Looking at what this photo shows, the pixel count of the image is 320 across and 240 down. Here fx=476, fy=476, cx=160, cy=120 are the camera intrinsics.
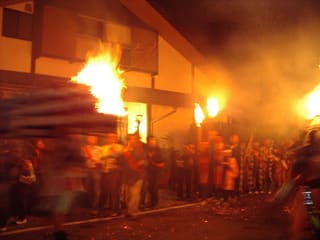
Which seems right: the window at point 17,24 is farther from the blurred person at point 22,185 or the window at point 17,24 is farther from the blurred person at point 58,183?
the blurred person at point 58,183

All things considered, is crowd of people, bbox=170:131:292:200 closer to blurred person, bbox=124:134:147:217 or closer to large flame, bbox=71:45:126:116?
large flame, bbox=71:45:126:116

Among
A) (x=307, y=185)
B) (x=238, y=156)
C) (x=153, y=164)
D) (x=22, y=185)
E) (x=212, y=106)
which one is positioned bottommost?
(x=22, y=185)

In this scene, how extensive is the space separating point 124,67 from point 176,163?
3.50 m

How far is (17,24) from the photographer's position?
12.8m

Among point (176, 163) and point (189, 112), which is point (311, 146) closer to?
point (176, 163)

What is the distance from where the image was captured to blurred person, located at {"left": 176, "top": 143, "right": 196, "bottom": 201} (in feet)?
45.0

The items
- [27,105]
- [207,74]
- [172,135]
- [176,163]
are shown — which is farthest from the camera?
[207,74]

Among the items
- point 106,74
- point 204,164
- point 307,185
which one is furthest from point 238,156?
point 307,185

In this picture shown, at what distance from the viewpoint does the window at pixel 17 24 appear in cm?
1254

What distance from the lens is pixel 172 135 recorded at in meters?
17.2

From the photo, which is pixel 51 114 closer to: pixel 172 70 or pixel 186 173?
pixel 186 173

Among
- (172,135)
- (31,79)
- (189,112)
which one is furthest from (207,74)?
(31,79)

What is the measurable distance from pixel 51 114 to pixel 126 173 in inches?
259

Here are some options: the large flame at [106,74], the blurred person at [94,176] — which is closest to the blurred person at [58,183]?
the large flame at [106,74]
